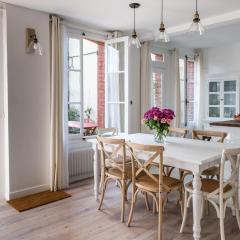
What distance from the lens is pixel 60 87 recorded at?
153 inches

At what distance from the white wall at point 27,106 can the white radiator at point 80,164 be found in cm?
47

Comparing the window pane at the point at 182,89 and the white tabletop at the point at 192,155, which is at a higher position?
the window pane at the point at 182,89

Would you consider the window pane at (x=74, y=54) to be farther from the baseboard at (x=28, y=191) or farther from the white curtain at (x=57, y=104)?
the baseboard at (x=28, y=191)

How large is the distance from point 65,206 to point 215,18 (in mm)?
3350

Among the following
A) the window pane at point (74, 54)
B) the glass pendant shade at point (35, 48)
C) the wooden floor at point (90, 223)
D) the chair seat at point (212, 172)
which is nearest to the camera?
the wooden floor at point (90, 223)

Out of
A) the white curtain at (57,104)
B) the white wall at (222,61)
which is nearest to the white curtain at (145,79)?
the white curtain at (57,104)

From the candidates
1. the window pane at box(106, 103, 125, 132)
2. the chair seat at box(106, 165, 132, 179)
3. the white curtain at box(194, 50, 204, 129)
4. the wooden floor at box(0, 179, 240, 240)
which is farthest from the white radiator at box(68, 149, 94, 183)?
the white curtain at box(194, 50, 204, 129)

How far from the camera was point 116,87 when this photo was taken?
15.4 feet

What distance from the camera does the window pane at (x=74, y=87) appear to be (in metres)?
4.27

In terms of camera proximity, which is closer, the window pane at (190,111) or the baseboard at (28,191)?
the baseboard at (28,191)

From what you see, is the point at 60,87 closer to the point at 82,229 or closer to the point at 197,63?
the point at 82,229

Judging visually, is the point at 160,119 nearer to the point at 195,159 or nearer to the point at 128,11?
the point at 195,159

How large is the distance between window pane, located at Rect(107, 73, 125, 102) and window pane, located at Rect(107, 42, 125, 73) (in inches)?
4.2

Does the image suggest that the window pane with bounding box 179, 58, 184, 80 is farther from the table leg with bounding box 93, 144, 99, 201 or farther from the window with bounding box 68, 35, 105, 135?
the table leg with bounding box 93, 144, 99, 201
